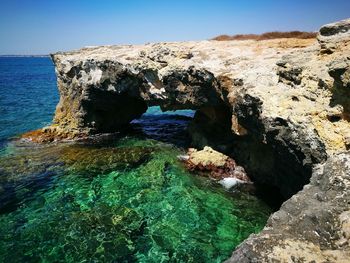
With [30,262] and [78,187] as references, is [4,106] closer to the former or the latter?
[78,187]

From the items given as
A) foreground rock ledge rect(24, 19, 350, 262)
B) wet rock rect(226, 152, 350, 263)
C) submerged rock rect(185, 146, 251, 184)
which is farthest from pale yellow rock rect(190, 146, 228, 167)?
wet rock rect(226, 152, 350, 263)

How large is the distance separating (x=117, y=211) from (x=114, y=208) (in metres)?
0.34

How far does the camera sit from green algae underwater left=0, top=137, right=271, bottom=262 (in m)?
12.3

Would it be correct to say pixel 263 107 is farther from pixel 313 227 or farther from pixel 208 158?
pixel 208 158

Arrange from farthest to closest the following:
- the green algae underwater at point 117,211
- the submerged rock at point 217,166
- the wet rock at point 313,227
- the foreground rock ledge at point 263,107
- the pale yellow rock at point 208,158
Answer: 1. the pale yellow rock at point 208,158
2. the submerged rock at point 217,166
3. the green algae underwater at point 117,211
4. the foreground rock ledge at point 263,107
5. the wet rock at point 313,227

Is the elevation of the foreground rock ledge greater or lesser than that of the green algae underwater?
greater

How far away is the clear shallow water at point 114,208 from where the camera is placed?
485 inches

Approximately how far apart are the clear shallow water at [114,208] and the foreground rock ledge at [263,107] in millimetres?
3274

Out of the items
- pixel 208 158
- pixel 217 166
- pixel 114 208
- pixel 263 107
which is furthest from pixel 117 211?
pixel 263 107

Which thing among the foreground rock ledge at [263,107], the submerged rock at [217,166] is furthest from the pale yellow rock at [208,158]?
the foreground rock ledge at [263,107]

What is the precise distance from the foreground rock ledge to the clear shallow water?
10.7 feet

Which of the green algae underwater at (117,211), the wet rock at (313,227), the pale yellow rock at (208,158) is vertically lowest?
the green algae underwater at (117,211)

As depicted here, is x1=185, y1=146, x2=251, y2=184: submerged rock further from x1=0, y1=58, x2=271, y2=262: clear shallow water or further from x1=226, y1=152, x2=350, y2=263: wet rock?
x1=226, y1=152, x2=350, y2=263: wet rock

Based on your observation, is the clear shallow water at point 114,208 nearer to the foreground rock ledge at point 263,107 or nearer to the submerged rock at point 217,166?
the submerged rock at point 217,166
